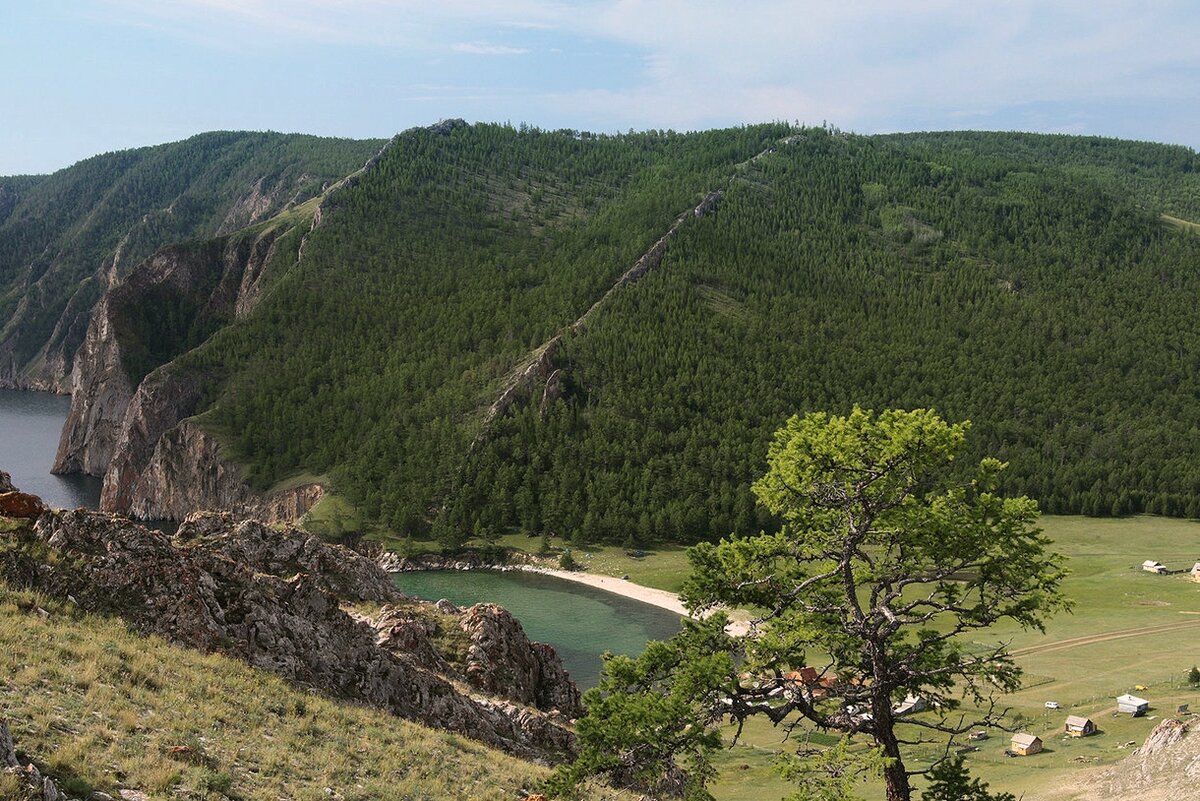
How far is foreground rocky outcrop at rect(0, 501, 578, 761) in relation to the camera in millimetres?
30125

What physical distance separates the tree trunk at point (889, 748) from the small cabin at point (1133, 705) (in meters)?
52.4

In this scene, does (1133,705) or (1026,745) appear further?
(1133,705)

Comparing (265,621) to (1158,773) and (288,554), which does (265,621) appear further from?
(1158,773)

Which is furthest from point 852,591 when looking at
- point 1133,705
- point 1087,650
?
point 1087,650

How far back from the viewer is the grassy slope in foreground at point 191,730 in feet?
64.9

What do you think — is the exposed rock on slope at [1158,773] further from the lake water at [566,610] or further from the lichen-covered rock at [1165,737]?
the lake water at [566,610]

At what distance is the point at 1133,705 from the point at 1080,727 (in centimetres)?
580

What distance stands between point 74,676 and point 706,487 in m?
158

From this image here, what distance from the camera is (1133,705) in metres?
66.1

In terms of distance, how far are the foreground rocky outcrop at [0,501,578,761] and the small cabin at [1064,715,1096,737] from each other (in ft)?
125

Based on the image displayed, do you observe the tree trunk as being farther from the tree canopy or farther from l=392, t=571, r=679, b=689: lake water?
l=392, t=571, r=679, b=689: lake water

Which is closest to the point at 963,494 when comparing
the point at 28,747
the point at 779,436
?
the point at 779,436

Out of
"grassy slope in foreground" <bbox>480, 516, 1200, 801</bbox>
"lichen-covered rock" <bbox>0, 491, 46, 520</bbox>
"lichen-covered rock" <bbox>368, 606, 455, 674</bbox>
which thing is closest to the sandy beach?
"grassy slope in foreground" <bbox>480, 516, 1200, 801</bbox>

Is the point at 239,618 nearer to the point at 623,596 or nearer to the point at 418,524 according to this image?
the point at 623,596
